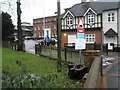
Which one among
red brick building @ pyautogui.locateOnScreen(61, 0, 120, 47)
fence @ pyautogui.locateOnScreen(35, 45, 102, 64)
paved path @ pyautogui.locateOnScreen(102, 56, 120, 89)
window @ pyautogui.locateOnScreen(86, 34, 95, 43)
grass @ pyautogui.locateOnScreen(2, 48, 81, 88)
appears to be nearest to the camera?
paved path @ pyautogui.locateOnScreen(102, 56, 120, 89)

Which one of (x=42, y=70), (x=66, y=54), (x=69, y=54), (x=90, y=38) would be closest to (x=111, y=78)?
(x=42, y=70)

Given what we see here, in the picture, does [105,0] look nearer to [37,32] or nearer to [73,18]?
[73,18]

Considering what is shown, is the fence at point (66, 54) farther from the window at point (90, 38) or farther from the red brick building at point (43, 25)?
the red brick building at point (43, 25)

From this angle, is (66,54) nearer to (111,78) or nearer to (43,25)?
(111,78)

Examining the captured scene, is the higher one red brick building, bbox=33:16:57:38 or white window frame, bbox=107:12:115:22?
red brick building, bbox=33:16:57:38

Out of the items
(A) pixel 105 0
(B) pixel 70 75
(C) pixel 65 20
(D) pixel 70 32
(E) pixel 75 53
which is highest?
(A) pixel 105 0

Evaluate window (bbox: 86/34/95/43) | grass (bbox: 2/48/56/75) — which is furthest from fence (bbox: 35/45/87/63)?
window (bbox: 86/34/95/43)

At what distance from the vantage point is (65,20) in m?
28.3

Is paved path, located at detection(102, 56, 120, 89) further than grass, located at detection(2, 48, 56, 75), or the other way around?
grass, located at detection(2, 48, 56, 75)

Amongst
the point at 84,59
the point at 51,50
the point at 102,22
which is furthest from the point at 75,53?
the point at 102,22

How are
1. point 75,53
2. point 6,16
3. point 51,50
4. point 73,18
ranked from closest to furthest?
1. point 75,53
2. point 51,50
3. point 73,18
4. point 6,16

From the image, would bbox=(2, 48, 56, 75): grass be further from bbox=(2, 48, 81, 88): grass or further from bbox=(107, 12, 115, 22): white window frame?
bbox=(107, 12, 115, 22): white window frame

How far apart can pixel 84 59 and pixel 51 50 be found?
4729mm

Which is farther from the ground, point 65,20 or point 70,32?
point 65,20
